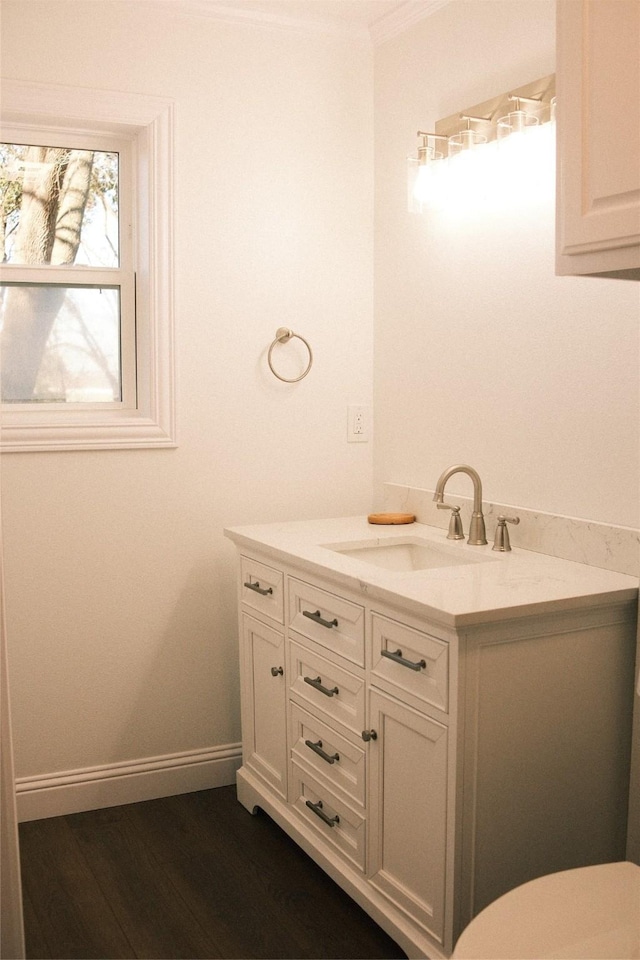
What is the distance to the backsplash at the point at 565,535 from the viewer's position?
2.10 m

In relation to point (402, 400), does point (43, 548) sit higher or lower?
lower

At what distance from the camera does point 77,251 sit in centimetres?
290

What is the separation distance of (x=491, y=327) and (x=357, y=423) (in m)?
0.75

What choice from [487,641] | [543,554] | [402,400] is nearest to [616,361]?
[543,554]

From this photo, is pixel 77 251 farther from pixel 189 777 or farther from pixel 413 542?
pixel 189 777

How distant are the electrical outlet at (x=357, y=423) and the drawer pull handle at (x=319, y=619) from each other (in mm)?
946

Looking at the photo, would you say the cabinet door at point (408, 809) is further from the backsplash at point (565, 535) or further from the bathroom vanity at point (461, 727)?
the backsplash at point (565, 535)

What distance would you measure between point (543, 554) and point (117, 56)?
1.91 meters

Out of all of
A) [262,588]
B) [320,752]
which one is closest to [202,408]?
[262,588]

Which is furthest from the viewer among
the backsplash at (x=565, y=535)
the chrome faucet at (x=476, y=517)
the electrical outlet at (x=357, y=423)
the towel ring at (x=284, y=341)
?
the electrical outlet at (x=357, y=423)

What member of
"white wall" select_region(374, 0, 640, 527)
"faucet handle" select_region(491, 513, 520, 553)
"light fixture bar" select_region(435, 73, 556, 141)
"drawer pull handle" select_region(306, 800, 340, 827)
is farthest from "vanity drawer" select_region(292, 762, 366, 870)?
"light fixture bar" select_region(435, 73, 556, 141)

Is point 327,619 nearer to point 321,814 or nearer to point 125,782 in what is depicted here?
point 321,814

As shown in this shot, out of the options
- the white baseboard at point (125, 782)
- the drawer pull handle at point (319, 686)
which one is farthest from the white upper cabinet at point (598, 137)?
the white baseboard at point (125, 782)

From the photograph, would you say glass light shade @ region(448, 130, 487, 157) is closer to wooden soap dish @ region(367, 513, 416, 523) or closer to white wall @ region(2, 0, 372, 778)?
white wall @ region(2, 0, 372, 778)
